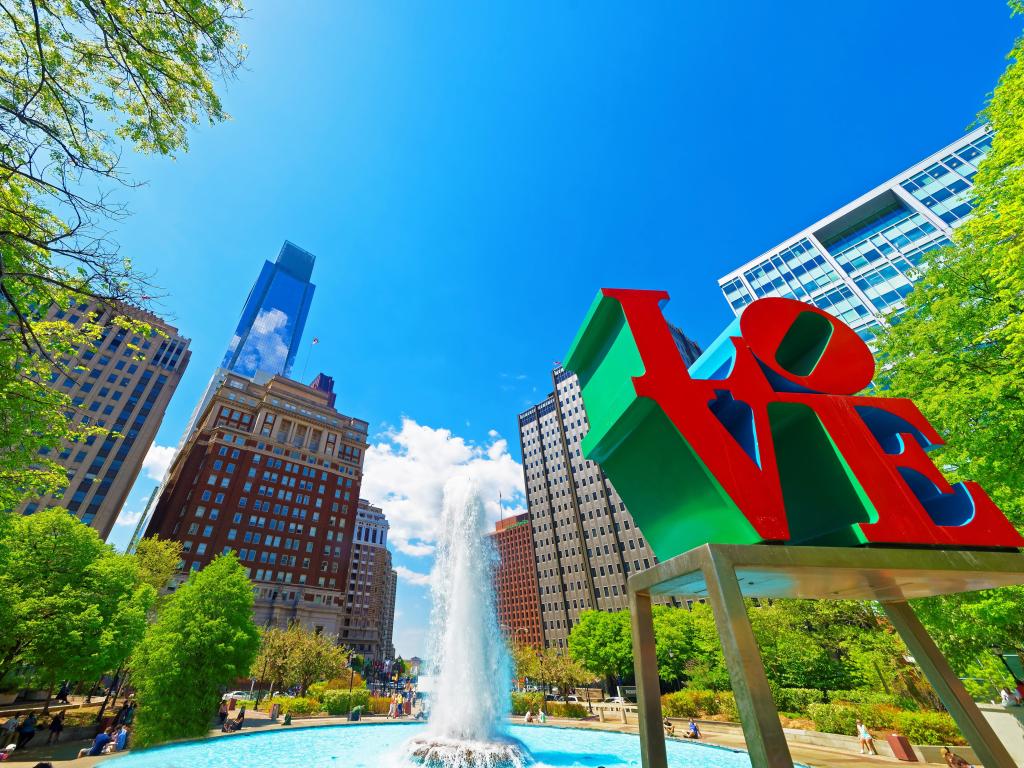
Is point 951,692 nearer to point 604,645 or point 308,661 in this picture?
point 308,661

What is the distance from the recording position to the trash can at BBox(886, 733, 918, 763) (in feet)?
48.5

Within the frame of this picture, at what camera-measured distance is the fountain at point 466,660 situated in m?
15.2

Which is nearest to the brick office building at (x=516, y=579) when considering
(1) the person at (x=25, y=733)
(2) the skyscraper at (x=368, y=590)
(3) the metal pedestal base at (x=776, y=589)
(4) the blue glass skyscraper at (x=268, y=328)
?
(2) the skyscraper at (x=368, y=590)

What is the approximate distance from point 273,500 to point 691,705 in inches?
2735

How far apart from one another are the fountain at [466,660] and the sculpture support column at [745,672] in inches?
571

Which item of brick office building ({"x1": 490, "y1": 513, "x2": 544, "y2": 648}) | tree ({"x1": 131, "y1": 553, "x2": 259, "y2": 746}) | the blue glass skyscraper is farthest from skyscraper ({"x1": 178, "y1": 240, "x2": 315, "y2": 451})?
tree ({"x1": 131, "y1": 553, "x2": 259, "y2": 746})

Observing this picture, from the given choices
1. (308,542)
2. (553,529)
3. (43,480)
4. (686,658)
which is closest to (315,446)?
(308,542)

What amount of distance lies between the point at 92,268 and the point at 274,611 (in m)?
72.5

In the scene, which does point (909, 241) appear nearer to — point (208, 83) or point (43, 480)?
point (208, 83)

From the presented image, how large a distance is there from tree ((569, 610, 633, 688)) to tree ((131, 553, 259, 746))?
33.8 m

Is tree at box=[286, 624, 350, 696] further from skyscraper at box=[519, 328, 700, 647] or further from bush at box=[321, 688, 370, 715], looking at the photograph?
skyscraper at box=[519, 328, 700, 647]

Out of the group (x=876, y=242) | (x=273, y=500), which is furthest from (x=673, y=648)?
(x=273, y=500)

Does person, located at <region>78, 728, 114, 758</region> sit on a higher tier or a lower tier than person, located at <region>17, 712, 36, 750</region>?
lower

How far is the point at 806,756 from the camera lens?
613 inches
